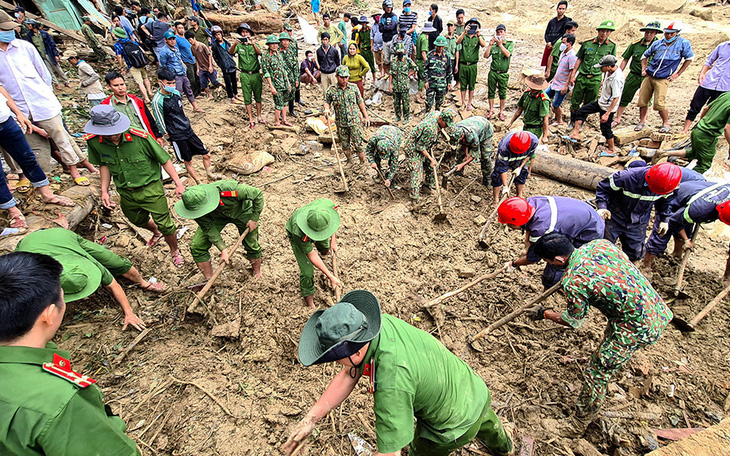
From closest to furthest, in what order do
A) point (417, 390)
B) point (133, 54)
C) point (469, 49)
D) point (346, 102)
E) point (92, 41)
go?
point (417, 390) < point (346, 102) < point (133, 54) < point (469, 49) < point (92, 41)

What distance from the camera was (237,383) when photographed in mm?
3455

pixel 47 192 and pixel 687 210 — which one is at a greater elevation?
pixel 47 192

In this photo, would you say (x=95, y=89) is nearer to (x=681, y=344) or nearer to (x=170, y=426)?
(x=170, y=426)

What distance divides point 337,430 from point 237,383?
1074 mm

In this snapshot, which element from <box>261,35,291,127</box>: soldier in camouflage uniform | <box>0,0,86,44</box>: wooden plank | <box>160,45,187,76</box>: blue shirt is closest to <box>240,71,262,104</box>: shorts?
<box>261,35,291,127</box>: soldier in camouflage uniform

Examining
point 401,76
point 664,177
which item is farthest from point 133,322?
point 401,76

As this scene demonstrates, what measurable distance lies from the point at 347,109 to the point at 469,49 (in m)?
3.50

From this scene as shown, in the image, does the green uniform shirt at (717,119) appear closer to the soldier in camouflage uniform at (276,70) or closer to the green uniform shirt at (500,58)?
the green uniform shirt at (500,58)

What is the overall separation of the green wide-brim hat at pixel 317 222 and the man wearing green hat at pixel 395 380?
1367mm

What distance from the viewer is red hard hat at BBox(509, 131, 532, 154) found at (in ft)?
16.9

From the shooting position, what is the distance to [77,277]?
2850mm

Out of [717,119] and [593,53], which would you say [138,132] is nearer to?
[717,119]

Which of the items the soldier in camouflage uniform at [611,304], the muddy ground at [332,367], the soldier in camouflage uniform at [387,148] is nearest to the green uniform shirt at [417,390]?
the muddy ground at [332,367]

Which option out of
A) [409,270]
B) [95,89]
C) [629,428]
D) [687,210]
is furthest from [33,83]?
[687,210]
